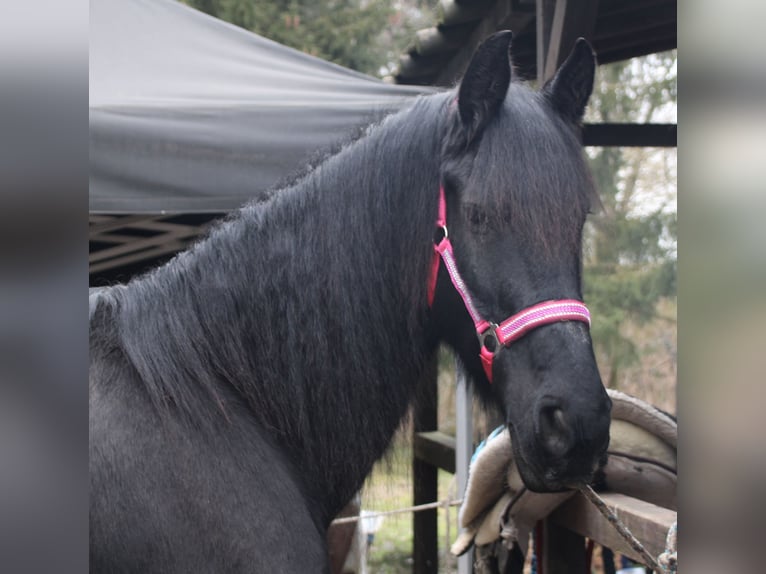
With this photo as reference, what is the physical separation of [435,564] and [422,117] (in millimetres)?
3763

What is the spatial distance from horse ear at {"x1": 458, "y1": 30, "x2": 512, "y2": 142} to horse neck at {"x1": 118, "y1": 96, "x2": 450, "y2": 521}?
4.2 inches

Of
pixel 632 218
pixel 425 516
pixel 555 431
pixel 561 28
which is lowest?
pixel 425 516

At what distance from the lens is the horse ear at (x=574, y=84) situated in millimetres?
1701

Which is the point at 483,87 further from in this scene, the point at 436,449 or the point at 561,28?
the point at 436,449

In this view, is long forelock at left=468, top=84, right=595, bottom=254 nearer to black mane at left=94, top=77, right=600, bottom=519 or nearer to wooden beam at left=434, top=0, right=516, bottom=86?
black mane at left=94, top=77, right=600, bottom=519

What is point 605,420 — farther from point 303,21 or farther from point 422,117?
point 303,21

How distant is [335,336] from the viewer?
1618mm

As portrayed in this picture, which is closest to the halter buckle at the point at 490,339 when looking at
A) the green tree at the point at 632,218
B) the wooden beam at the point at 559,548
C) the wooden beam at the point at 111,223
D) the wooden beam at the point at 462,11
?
the wooden beam at the point at 559,548

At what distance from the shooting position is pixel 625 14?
3.48 meters

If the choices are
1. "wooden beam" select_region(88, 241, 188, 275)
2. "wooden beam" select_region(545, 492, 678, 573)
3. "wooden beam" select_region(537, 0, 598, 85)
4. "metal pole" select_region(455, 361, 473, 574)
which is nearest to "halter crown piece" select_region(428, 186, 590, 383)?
"wooden beam" select_region(545, 492, 678, 573)

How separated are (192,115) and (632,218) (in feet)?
20.6

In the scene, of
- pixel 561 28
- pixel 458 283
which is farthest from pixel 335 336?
pixel 561 28

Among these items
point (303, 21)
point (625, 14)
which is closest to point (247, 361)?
point (625, 14)

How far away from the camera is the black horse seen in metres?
1.39
